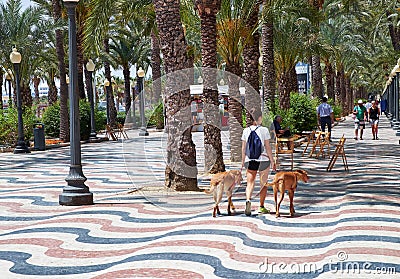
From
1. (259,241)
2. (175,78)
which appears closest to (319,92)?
(175,78)

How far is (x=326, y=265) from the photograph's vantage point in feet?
18.0

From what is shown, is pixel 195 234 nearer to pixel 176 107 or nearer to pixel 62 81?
pixel 176 107

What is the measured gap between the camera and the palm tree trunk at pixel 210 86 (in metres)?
12.2

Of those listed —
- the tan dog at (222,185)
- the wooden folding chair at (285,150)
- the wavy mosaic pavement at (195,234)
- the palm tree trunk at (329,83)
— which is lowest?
the wavy mosaic pavement at (195,234)

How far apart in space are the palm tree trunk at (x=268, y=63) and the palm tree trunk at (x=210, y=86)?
579 cm

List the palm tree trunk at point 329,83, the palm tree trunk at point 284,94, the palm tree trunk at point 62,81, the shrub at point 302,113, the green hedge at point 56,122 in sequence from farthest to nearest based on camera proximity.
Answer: the palm tree trunk at point 329,83 → the green hedge at point 56,122 → the palm tree trunk at point 62,81 → the shrub at point 302,113 → the palm tree trunk at point 284,94

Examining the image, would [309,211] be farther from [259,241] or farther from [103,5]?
[103,5]

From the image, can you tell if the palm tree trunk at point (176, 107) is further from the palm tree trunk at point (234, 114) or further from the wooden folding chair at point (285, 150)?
the palm tree trunk at point (234, 114)

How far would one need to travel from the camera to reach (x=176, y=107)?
1027cm

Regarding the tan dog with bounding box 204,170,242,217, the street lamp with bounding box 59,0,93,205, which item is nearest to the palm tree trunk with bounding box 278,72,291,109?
the street lamp with bounding box 59,0,93,205

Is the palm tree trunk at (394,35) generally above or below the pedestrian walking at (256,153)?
above

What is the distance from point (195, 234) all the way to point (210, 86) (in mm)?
5749

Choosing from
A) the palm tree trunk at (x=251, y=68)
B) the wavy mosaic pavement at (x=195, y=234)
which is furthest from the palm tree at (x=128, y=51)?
the wavy mosaic pavement at (x=195, y=234)

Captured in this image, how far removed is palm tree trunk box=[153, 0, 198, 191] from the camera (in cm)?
1023
